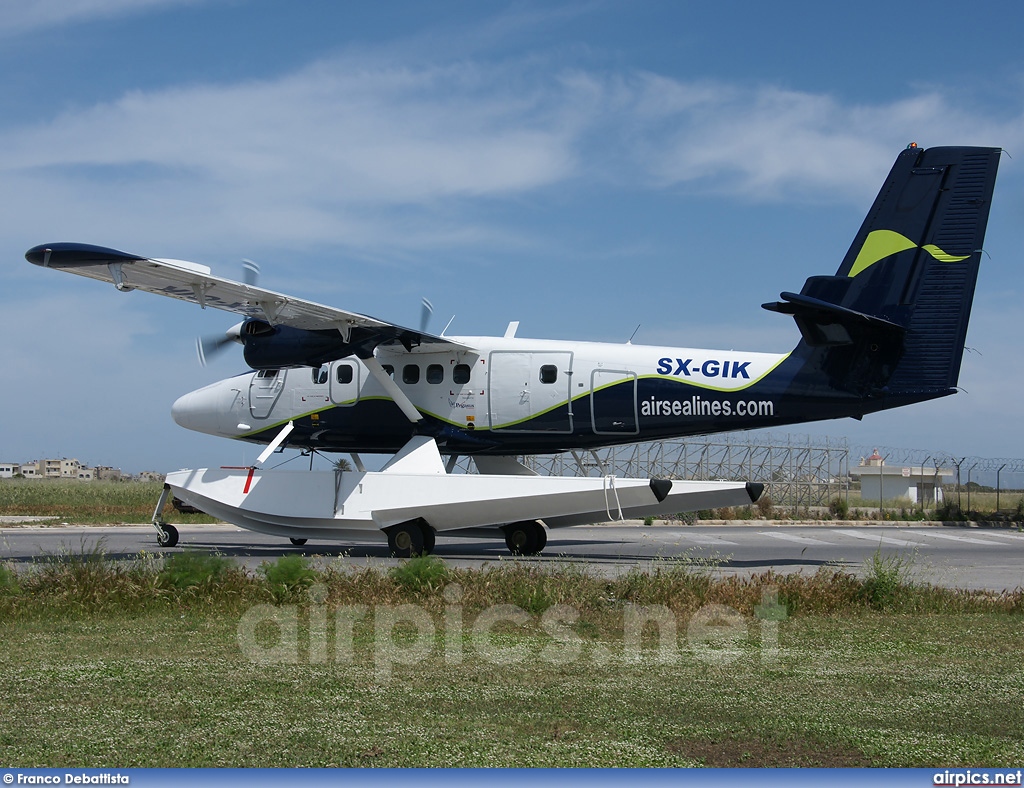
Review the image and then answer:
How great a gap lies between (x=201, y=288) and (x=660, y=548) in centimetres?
1103

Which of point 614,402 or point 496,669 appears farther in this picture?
point 614,402

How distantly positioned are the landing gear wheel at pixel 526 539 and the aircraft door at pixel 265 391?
5923 millimetres

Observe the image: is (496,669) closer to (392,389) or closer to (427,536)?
(427,536)

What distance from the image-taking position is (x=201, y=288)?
16.5 metres

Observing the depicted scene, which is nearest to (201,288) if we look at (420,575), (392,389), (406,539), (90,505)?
(392,389)

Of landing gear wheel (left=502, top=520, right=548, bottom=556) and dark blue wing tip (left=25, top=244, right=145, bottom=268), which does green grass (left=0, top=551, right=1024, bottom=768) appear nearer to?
dark blue wing tip (left=25, top=244, right=145, bottom=268)

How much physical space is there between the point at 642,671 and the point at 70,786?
4326 millimetres

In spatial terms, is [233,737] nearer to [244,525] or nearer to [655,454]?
[244,525]

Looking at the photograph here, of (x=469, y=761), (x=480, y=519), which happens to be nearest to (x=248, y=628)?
(x=469, y=761)

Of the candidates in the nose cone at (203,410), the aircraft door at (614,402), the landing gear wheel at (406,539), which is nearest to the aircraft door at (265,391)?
the nose cone at (203,410)

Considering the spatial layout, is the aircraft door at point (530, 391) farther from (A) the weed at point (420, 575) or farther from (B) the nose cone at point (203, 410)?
(A) the weed at point (420, 575)

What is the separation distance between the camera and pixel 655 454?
38.5 metres

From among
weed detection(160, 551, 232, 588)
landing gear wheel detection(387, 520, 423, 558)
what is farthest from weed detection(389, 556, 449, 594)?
landing gear wheel detection(387, 520, 423, 558)

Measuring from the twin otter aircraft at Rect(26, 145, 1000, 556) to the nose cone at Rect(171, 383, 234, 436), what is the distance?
0.08 metres
